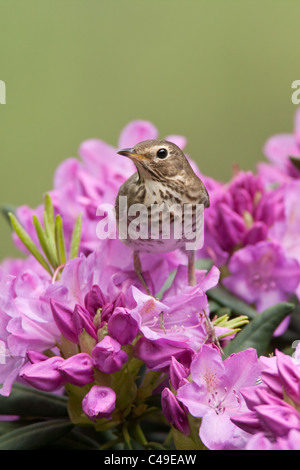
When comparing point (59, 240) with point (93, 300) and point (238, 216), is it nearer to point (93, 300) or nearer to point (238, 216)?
point (93, 300)

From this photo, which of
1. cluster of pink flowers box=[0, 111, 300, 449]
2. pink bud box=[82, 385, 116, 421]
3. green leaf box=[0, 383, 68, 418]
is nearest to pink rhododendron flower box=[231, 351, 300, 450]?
cluster of pink flowers box=[0, 111, 300, 449]

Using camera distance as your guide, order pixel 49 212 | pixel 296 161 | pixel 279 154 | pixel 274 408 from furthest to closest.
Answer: pixel 279 154 < pixel 296 161 < pixel 49 212 < pixel 274 408

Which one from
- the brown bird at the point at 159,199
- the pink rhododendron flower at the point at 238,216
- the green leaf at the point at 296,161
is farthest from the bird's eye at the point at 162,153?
the green leaf at the point at 296,161

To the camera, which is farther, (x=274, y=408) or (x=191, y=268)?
(x=191, y=268)

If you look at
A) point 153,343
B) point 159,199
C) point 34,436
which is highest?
point 159,199

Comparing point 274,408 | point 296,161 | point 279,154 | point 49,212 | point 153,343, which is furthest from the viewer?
point 279,154

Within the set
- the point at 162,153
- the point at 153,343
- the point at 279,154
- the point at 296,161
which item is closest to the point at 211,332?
the point at 153,343

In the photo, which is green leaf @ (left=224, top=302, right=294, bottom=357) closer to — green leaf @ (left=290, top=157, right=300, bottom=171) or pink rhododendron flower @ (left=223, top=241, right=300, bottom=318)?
pink rhododendron flower @ (left=223, top=241, right=300, bottom=318)

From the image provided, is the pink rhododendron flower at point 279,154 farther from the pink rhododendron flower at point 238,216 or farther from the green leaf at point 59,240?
the green leaf at point 59,240
